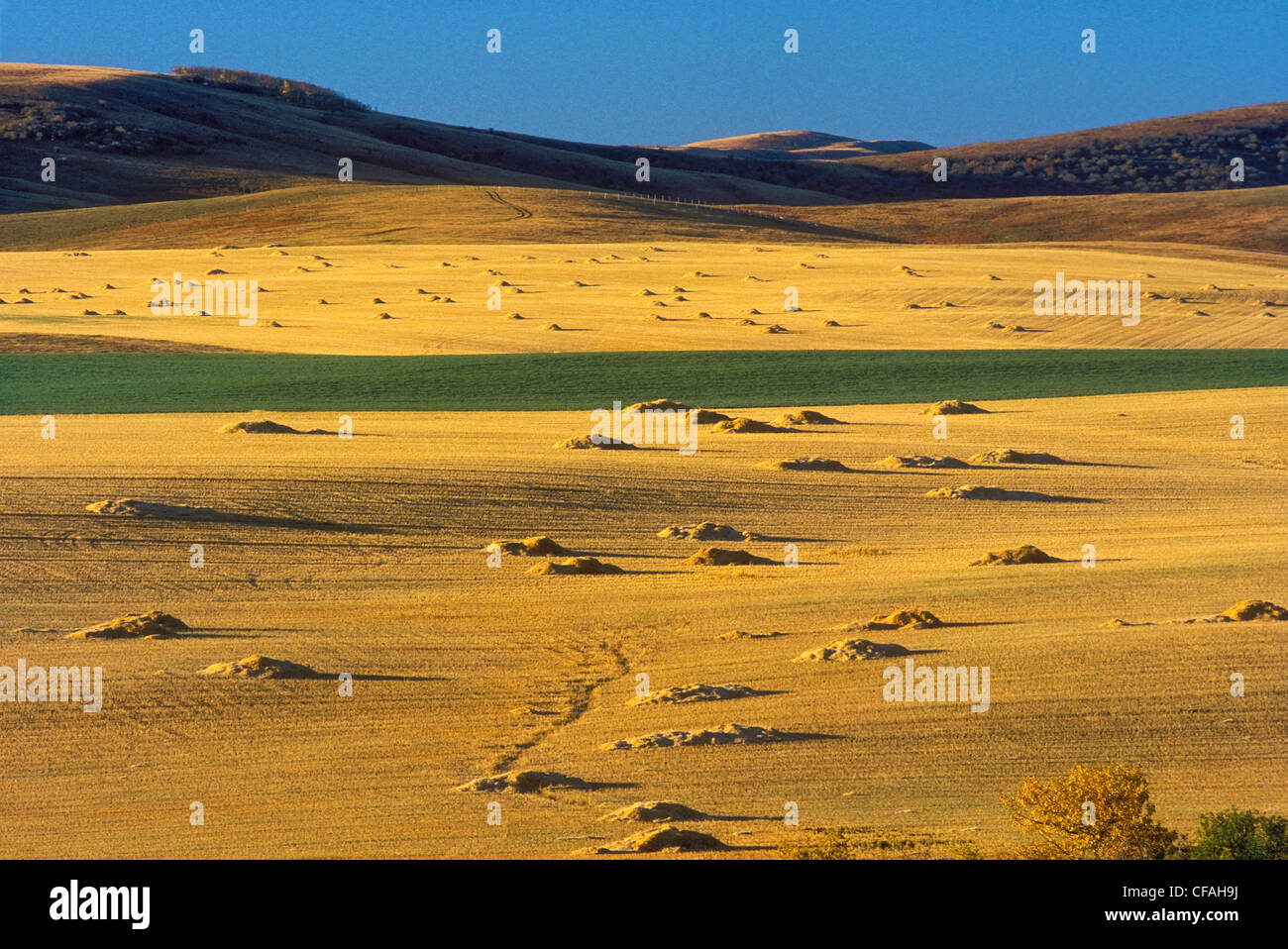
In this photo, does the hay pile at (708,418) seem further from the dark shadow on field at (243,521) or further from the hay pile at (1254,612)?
the hay pile at (1254,612)

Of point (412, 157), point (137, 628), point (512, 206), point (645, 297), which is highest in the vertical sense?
point (412, 157)

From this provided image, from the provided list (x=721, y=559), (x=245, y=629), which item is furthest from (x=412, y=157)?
(x=245, y=629)

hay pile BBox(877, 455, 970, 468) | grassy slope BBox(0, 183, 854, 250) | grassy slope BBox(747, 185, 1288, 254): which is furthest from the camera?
grassy slope BBox(747, 185, 1288, 254)

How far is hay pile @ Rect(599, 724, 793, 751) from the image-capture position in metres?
15.0

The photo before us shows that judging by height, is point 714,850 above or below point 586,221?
below

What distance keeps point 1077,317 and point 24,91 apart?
4790 inches

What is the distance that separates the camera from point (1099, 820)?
10.8 meters

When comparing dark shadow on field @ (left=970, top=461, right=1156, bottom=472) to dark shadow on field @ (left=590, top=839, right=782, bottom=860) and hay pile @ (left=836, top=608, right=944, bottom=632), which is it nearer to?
hay pile @ (left=836, top=608, right=944, bottom=632)

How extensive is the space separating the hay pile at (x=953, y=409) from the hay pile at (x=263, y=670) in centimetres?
2865

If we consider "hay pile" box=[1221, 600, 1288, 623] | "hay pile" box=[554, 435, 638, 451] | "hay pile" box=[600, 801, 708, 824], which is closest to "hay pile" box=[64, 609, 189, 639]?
"hay pile" box=[600, 801, 708, 824]

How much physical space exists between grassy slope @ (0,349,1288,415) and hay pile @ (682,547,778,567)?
2009 cm

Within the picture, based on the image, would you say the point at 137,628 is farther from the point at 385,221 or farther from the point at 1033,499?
the point at 385,221

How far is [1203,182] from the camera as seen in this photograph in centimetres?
16562

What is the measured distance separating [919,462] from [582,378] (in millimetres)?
17050
